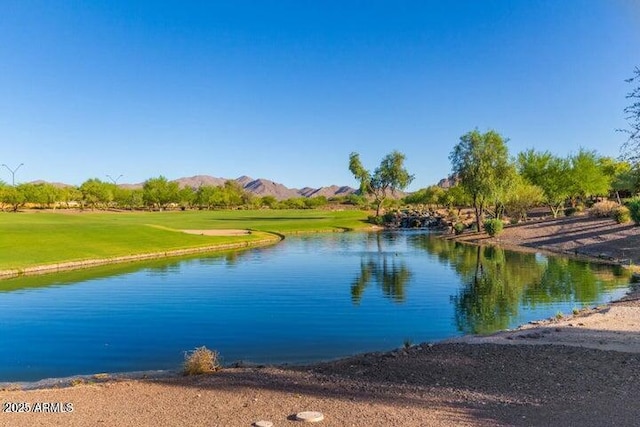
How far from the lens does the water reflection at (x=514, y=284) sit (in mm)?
23678

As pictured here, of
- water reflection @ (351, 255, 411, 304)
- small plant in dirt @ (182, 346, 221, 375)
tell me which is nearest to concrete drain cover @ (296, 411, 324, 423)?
small plant in dirt @ (182, 346, 221, 375)

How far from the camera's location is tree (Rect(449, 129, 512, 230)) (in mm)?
72062

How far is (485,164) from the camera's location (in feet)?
237

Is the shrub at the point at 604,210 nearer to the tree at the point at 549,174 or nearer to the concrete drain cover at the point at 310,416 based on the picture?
→ the tree at the point at 549,174

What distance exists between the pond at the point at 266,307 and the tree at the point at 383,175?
3618 inches

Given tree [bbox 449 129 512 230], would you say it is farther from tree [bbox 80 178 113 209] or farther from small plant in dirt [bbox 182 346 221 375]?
tree [bbox 80 178 113 209]

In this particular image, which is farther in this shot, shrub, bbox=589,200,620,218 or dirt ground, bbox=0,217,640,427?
shrub, bbox=589,200,620,218

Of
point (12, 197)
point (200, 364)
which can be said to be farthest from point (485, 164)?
point (12, 197)

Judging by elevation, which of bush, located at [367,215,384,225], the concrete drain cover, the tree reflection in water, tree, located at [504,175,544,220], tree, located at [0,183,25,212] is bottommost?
the tree reflection in water

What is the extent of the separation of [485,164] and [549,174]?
2208 cm

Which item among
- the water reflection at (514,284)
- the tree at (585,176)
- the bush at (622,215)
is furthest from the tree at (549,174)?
the water reflection at (514,284)

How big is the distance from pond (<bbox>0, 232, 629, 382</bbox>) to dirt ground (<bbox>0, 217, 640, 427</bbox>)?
3629mm

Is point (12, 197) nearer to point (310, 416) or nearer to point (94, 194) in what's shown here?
point (94, 194)

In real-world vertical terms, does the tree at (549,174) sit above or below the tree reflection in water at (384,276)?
above
